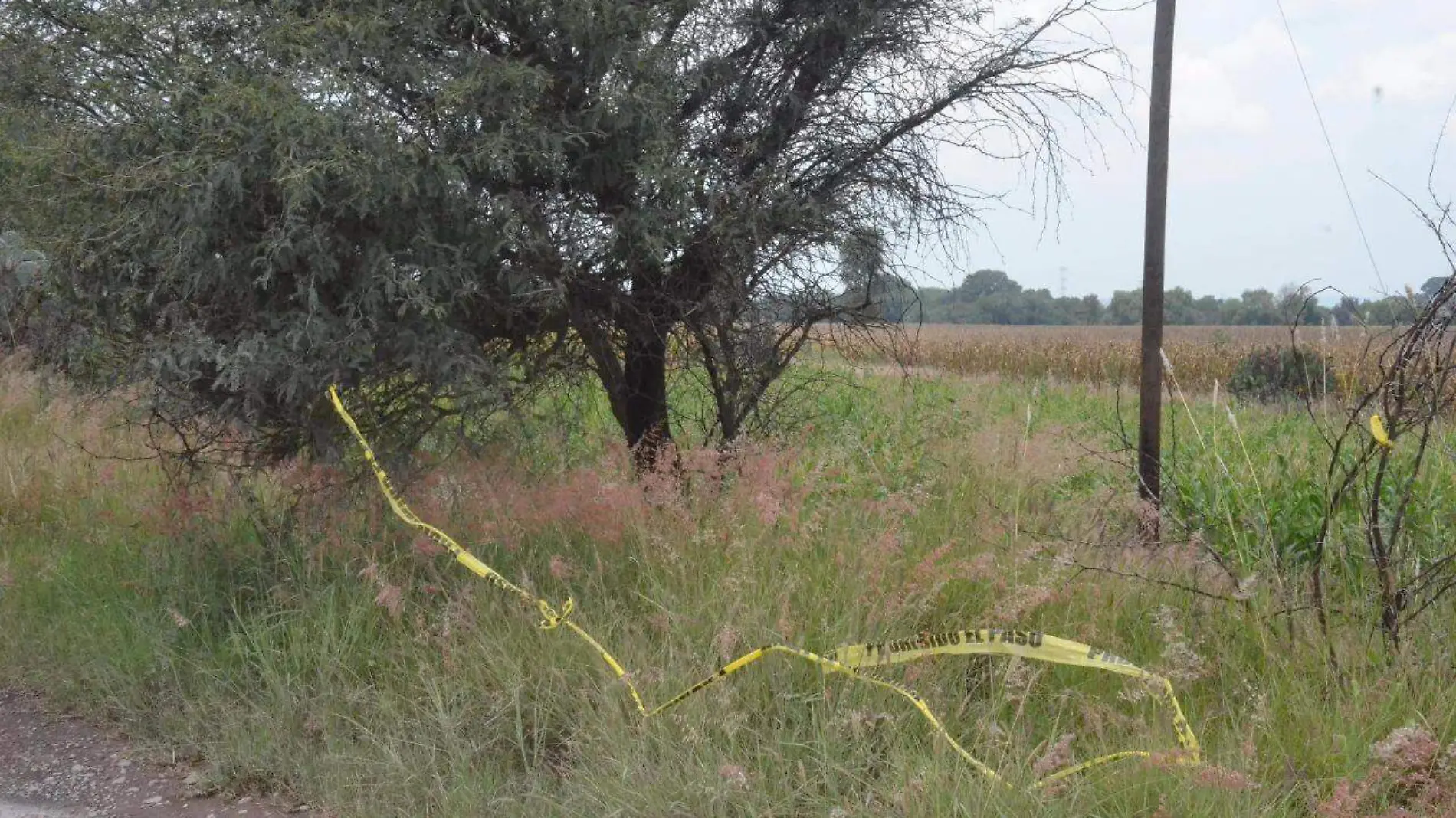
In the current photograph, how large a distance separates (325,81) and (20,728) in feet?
9.95

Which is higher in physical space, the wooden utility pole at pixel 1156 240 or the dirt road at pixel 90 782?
the wooden utility pole at pixel 1156 240

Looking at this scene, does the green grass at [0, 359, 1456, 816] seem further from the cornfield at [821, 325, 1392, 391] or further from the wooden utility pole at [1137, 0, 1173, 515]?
the cornfield at [821, 325, 1392, 391]

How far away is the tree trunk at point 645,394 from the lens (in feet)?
19.0

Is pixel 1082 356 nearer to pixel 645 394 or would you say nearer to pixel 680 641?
pixel 645 394

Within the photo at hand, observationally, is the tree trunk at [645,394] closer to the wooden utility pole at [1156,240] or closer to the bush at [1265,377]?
the wooden utility pole at [1156,240]

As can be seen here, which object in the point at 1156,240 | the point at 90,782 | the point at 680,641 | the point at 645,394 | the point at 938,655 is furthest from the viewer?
the point at 645,394

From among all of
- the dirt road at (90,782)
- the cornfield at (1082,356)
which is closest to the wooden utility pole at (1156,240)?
the dirt road at (90,782)

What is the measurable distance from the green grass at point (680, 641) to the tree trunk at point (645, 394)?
27cm

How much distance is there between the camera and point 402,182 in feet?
13.9

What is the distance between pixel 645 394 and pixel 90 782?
3.13 m

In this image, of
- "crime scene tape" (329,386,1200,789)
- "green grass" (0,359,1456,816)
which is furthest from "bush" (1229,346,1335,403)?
"crime scene tape" (329,386,1200,789)

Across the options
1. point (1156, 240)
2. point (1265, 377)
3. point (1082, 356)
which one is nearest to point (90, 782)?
point (1156, 240)

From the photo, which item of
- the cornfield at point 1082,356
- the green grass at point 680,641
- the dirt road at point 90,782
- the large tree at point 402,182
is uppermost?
the large tree at point 402,182

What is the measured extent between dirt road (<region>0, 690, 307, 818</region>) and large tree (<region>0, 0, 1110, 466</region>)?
141cm
